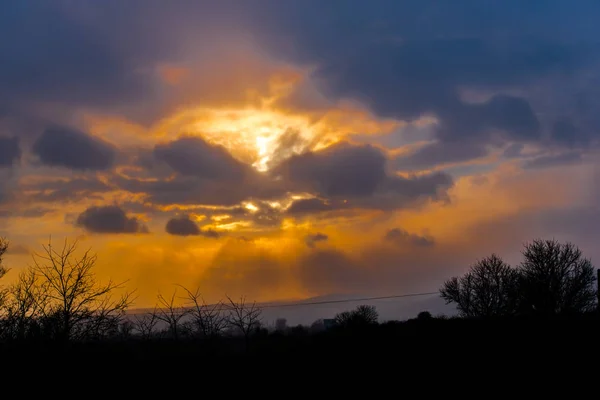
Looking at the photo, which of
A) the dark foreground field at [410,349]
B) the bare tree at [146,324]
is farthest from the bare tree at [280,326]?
the dark foreground field at [410,349]

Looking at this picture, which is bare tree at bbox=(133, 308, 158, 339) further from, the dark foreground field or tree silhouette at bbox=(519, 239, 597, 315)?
tree silhouette at bbox=(519, 239, 597, 315)

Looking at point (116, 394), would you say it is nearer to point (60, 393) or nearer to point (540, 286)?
point (60, 393)

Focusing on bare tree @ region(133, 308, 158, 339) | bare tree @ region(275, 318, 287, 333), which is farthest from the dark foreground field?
bare tree @ region(275, 318, 287, 333)

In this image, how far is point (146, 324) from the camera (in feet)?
119

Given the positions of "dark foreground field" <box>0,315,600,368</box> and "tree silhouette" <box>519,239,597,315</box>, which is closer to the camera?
"dark foreground field" <box>0,315,600,368</box>

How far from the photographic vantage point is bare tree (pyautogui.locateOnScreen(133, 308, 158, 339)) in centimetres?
3412

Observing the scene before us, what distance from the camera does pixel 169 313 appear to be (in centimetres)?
3544

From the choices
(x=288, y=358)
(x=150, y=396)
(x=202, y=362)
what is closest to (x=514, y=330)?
(x=288, y=358)

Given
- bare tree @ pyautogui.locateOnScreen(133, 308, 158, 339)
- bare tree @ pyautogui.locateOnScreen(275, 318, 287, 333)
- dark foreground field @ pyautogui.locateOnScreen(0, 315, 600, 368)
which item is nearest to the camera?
dark foreground field @ pyautogui.locateOnScreen(0, 315, 600, 368)

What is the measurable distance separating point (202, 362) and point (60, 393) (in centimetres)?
561

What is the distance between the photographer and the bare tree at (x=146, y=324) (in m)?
34.1

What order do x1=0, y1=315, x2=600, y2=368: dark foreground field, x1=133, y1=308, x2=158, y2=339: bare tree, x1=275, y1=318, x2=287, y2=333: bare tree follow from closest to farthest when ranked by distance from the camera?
x1=0, y1=315, x2=600, y2=368: dark foreground field
x1=133, y1=308, x2=158, y2=339: bare tree
x1=275, y1=318, x2=287, y2=333: bare tree

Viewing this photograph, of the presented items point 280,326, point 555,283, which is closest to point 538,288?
point 555,283

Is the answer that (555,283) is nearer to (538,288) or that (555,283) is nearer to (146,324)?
(538,288)
